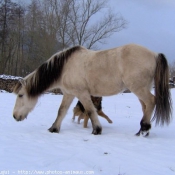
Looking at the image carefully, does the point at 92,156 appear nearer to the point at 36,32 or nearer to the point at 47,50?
the point at 47,50

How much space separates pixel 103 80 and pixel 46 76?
1.36m

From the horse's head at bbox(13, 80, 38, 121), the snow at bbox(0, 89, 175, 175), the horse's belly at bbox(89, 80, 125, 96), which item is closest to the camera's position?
the snow at bbox(0, 89, 175, 175)

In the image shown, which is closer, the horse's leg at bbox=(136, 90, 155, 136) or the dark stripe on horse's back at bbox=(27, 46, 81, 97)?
the horse's leg at bbox=(136, 90, 155, 136)

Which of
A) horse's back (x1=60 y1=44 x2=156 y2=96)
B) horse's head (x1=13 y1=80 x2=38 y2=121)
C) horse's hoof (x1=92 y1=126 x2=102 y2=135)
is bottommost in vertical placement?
horse's hoof (x1=92 y1=126 x2=102 y2=135)

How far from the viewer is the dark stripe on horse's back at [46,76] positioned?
216 inches

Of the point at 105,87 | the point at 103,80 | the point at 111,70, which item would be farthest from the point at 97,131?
the point at 111,70

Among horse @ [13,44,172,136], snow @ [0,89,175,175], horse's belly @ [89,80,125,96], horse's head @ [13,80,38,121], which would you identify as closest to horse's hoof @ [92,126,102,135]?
horse @ [13,44,172,136]

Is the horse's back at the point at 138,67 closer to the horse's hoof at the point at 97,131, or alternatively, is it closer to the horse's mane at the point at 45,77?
the horse's hoof at the point at 97,131

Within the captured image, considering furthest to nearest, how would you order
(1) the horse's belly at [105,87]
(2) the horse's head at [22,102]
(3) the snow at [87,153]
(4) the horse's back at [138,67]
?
(2) the horse's head at [22,102]
(1) the horse's belly at [105,87]
(4) the horse's back at [138,67]
(3) the snow at [87,153]

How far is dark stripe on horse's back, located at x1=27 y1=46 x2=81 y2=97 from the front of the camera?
5.50 meters

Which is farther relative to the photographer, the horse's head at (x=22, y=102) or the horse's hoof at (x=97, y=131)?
the horse's head at (x=22, y=102)

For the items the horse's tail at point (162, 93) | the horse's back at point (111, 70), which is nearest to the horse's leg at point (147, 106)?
the horse's tail at point (162, 93)

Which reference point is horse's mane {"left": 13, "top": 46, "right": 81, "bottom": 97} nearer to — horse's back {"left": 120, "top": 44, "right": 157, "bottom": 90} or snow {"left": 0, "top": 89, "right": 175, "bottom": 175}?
snow {"left": 0, "top": 89, "right": 175, "bottom": 175}

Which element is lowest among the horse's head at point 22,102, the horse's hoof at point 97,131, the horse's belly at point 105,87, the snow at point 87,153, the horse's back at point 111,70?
the snow at point 87,153
